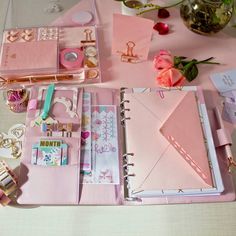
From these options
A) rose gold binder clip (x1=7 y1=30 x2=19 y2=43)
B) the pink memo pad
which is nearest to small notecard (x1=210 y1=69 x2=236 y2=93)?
the pink memo pad

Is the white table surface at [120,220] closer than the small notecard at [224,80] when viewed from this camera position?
Yes

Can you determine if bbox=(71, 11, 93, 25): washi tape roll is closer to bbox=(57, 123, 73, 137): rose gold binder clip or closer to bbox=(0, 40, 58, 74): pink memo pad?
bbox=(0, 40, 58, 74): pink memo pad

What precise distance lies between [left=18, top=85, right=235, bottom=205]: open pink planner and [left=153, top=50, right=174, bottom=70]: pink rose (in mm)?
71

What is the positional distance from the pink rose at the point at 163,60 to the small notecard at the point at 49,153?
0.31 m

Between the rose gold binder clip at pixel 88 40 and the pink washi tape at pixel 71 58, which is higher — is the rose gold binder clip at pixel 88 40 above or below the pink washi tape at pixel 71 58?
above

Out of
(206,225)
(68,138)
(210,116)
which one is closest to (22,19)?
(68,138)

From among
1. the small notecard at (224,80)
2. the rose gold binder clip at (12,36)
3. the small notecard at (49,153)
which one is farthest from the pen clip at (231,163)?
the rose gold binder clip at (12,36)

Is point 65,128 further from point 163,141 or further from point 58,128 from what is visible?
point 163,141

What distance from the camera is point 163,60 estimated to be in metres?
0.79

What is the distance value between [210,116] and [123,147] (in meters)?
0.22

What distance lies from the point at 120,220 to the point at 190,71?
0.40 metres

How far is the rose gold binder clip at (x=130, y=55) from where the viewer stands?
2.66 feet

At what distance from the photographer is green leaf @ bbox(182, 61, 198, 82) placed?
80 centimetres

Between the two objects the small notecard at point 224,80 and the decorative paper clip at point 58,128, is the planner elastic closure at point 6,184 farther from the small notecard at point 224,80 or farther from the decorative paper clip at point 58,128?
the small notecard at point 224,80
